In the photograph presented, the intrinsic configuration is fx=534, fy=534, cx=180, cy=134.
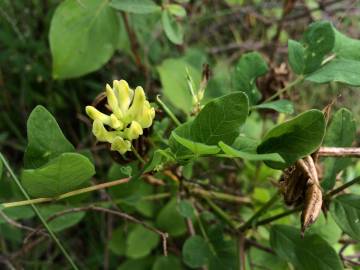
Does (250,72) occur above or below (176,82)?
above

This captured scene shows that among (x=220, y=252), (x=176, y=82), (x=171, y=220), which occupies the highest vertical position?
(x=176, y=82)

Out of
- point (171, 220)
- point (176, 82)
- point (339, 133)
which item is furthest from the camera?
point (176, 82)

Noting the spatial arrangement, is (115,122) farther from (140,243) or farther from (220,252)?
(140,243)

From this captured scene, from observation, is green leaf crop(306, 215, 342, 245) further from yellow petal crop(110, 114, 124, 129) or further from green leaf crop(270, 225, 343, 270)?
yellow petal crop(110, 114, 124, 129)

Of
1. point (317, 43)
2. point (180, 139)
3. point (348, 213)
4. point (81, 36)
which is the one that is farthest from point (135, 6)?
point (348, 213)

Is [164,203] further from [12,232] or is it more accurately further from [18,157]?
[18,157]

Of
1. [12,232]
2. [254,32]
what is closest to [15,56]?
[12,232]

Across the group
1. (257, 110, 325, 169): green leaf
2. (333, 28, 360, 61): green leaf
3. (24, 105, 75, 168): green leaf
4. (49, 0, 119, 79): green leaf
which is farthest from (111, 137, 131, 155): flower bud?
(49, 0, 119, 79): green leaf
